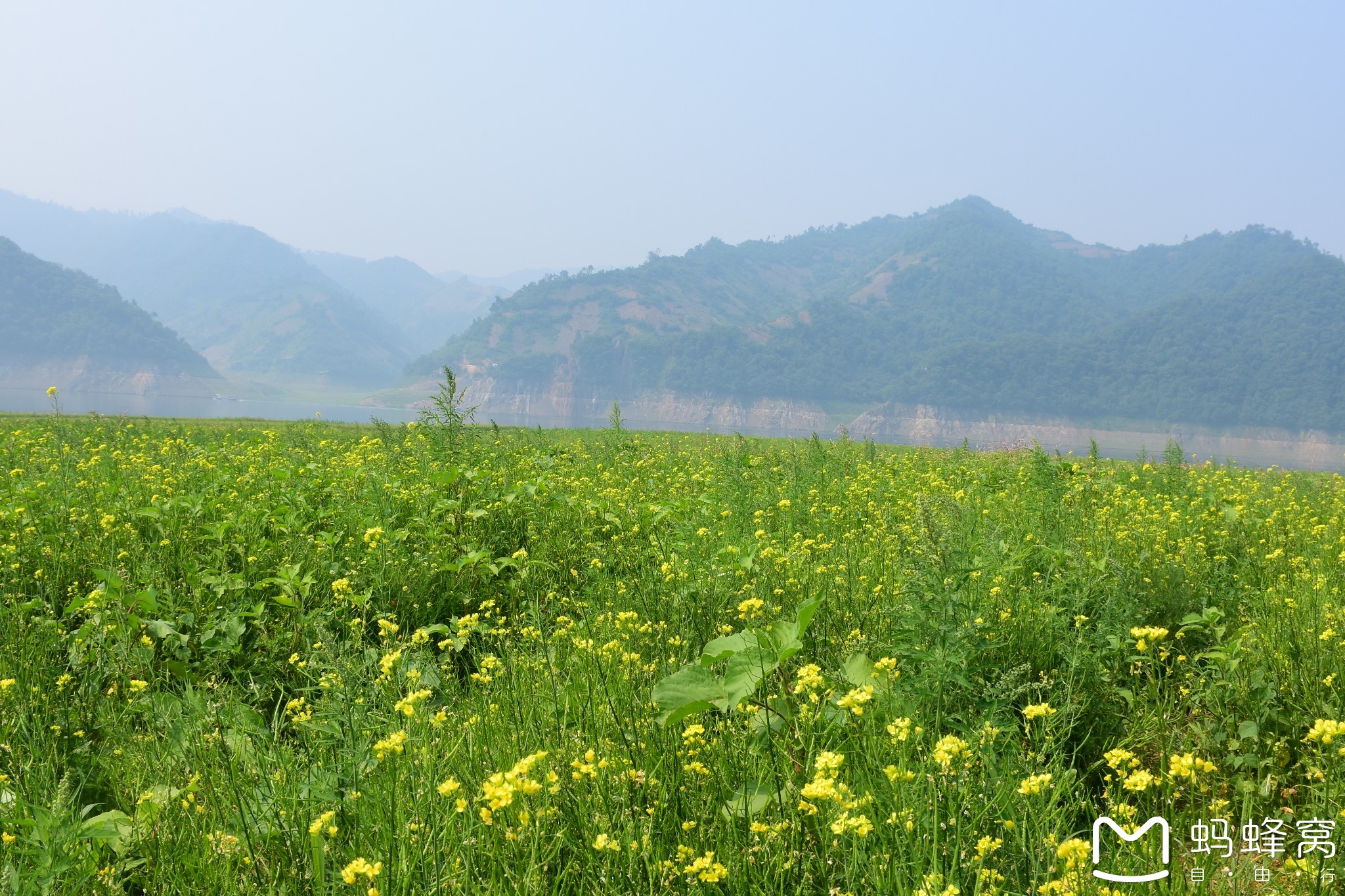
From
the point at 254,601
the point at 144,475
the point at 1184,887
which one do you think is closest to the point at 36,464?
the point at 144,475

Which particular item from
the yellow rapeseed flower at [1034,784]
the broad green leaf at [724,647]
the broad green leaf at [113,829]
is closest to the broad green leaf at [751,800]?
the broad green leaf at [724,647]

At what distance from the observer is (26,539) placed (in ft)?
16.7

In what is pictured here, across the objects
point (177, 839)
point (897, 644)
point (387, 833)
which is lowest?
point (177, 839)

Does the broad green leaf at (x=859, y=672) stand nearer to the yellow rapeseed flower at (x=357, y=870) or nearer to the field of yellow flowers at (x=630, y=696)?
the field of yellow flowers at (x=630, y=696)

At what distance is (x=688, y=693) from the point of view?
2666 mm

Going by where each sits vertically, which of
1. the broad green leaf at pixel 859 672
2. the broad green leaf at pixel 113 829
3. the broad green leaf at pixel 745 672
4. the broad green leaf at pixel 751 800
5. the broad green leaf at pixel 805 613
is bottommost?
the broad green leaf at pixel 113 829

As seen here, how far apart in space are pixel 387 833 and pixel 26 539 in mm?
4943

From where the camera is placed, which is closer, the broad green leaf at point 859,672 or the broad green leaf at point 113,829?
the broad green leaf at point 113,829

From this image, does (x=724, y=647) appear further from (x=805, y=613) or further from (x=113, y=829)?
(x=113, y=829)

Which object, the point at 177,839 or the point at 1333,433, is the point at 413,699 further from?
the point at 1333,433

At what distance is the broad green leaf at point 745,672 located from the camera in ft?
8.47

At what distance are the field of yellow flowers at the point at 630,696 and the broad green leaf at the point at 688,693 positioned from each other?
0.02m

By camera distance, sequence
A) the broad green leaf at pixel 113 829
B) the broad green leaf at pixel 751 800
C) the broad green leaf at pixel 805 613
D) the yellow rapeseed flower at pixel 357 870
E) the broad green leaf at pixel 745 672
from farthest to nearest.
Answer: the broad green leaf at pixel 805 613 < the broad green leaf at pixel 745 672 < the broad green leaf at pixel 751 800 < the broad green leaf at pixel 113 829 < the yellow rapeseed flower at pixel 357 870

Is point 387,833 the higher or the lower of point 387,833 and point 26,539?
the lower
